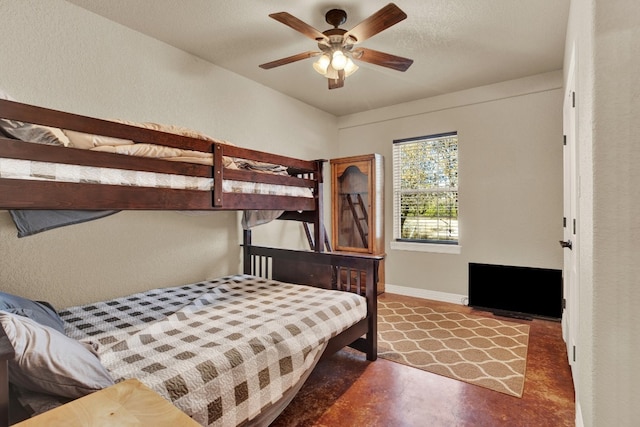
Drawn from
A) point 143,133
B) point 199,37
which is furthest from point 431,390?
point 199,37

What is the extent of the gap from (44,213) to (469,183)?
3870 millimetres

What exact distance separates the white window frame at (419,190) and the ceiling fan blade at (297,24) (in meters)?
2.34

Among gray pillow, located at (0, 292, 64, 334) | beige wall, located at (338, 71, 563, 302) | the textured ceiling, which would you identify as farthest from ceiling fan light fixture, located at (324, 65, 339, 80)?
gray pillow, located at (0, 292, 64, 334)

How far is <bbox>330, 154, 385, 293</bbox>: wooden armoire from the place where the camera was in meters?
4.14

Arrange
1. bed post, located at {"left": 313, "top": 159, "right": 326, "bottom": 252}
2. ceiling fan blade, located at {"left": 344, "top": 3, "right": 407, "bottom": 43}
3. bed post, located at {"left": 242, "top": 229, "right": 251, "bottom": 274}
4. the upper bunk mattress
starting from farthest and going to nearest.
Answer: bed post, located at {"left": 242, "top": 229, "right": 251, "bottom": 274}
bed post, located at {"left": 313, "top": 159, "right": 326, "bottom": 252}
ceiling fan blade, located at {"left": 344, "top": 3, "right": 407, "bottom": 43}
the upper bunk mattress

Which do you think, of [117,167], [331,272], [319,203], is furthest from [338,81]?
[117,167]

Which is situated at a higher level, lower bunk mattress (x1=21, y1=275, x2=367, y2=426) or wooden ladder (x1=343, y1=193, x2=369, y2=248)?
wooden ladder (x1=343, y1=193, x2=369, y2=248)

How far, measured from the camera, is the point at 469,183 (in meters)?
3.75

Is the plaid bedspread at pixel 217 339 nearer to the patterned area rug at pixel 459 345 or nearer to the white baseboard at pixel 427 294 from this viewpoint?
the patterned area rug at pixel 459 345

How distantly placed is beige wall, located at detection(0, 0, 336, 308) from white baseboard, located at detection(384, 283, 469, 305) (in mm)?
2025

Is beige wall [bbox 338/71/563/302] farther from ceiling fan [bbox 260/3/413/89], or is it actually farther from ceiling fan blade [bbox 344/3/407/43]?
ceiling fan blade [bbox 344/3/407/43]

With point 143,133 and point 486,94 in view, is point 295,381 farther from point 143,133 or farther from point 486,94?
point 486,94

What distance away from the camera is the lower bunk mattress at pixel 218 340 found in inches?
49.0

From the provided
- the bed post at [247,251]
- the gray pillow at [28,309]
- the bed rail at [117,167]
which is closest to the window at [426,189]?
the bed post at [247,251]
